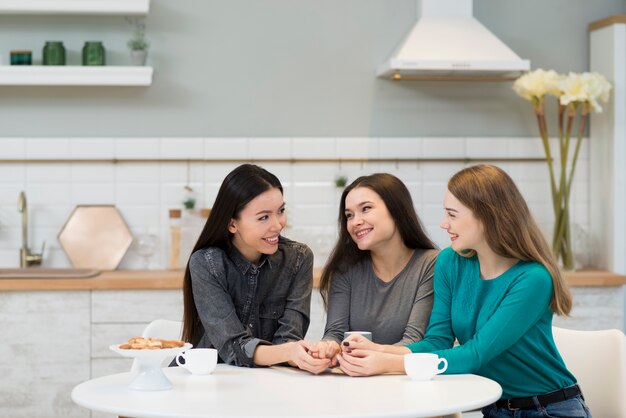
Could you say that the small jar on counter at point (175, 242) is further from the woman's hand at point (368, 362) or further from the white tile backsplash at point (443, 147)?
the woman's hand at point (368, 362)

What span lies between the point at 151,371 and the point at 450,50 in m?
Answer: 2.81

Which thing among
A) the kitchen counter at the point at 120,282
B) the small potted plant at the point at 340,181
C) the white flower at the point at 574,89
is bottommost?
the kitchen counter at the point at 120,282

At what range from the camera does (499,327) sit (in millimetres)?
2463

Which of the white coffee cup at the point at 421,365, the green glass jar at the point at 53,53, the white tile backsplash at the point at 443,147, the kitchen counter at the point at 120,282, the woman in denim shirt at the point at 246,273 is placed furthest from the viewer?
the white tile backsplash at the point at 443,147

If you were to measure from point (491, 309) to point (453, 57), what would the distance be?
2272mm

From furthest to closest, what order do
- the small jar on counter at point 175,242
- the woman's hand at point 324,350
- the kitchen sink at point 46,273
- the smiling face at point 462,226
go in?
the small jar on counter at point 175,242 → the kitchen sink at point 46,273 → the smiling face at point 462,226 → the woman's hand at point 324,350

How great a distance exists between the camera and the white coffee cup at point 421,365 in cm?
233

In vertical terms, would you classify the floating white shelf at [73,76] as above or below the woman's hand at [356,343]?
above

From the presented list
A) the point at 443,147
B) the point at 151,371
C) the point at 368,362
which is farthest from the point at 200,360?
the point at 443,147

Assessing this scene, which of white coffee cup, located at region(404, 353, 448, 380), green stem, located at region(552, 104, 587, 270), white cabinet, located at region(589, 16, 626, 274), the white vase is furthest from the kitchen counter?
white coffee cup, located at region(404, 353, 448, 380)

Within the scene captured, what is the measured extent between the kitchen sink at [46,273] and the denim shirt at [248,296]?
1.73 m

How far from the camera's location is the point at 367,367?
240cm

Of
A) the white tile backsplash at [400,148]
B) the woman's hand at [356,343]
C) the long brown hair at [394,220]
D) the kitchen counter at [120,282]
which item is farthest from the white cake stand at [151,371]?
the white tile backsplash at [400,148]

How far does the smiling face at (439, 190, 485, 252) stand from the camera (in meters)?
2.57
